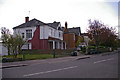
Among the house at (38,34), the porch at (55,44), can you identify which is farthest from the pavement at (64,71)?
the porch at (55,44)

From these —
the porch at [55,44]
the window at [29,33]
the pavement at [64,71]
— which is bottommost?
the pavement at [64,71]

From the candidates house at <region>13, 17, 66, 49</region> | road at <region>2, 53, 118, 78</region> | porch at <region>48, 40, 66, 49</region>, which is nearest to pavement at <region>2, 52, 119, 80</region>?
road at <region>2, 53, 118, 78</region>

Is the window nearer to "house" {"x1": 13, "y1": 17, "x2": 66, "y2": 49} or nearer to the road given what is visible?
"house" {"x1": 13, "y1": 17, "x2": 66, "y2": 49}

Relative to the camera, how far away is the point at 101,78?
711 centimetres

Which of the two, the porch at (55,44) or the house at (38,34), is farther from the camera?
the porch at (55,44)

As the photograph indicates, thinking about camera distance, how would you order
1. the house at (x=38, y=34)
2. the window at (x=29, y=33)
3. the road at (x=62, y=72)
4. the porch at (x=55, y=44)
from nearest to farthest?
the road at (x=62, y=72)
the house at (x=38, y=34)
the porch at (x=55, y=44)
the window at (x=29, y=33)

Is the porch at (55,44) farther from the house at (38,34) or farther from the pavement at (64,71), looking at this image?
the pavement at (64,71)

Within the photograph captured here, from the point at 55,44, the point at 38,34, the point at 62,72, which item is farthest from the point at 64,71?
the point at 55,44

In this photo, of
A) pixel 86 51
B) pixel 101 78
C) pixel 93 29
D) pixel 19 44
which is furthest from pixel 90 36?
pixel 101 78

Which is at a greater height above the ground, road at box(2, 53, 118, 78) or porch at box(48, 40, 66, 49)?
porch at box(48, 40, 66, 49)

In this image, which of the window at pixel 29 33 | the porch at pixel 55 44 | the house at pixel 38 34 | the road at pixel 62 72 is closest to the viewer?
the road at pixel 62 72

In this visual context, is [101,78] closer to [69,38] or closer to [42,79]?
[42,79]

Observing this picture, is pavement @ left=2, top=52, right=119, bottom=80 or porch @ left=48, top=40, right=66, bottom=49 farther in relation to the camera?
porch @ left=48, top=40, right=66, bottom=49

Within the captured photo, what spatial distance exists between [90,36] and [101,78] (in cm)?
2760
